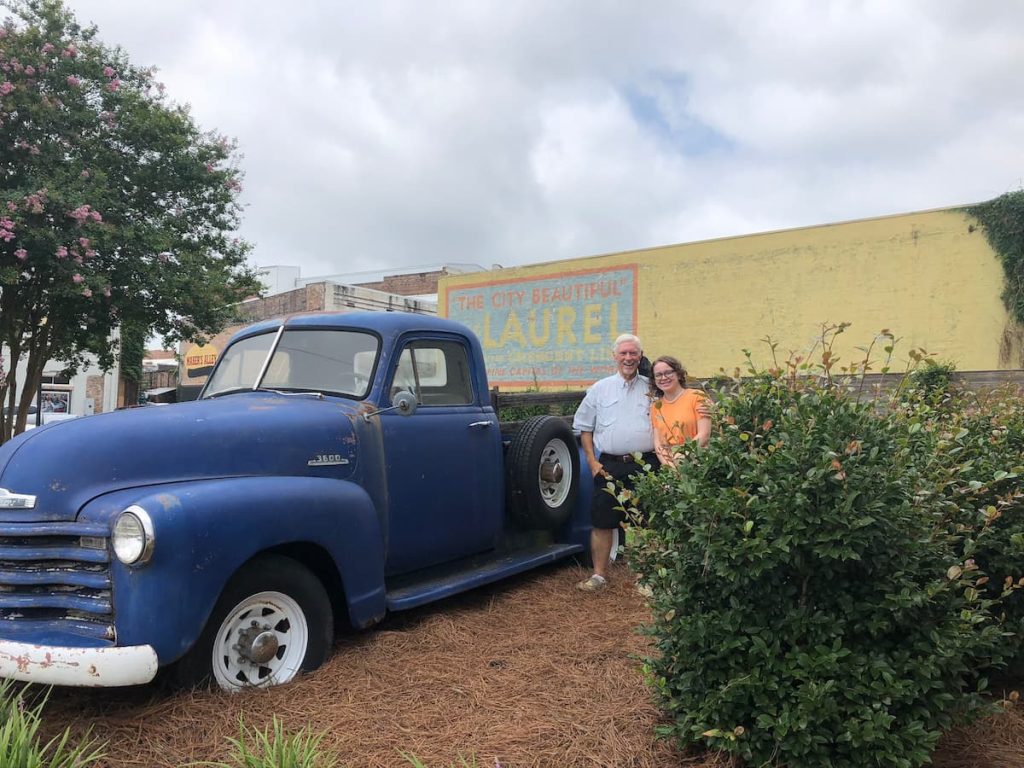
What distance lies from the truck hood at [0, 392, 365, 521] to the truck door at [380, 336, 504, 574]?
404 mm

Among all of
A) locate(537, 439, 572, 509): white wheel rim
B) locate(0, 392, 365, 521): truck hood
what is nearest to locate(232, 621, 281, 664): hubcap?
locate(0, 392, 365, 521): truck hood

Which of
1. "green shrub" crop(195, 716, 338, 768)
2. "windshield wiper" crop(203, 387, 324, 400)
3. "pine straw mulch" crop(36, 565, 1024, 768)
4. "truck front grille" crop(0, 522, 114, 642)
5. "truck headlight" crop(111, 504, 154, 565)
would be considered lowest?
"pine straw mulch" crop(36, 565, 1024, 768)

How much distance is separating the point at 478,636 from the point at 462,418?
4.22ft

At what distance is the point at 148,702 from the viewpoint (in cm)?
299

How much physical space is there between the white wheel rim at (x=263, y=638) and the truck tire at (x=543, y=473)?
187cm

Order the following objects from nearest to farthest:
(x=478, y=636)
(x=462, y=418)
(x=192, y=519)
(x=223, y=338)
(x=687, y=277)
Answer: (x=192, y=519), (x=478, y=636), (x=462, y=418), (x=687, y=277), (x=223, y=338)

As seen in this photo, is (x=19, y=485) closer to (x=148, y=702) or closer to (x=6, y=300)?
(x=148, y=702)

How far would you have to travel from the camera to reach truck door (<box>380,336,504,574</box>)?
4129mm

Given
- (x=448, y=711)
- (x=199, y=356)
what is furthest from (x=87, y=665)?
(x=199, y=356)

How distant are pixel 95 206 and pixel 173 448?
10316mm

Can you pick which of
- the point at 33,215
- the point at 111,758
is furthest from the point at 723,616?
the point at 33,215

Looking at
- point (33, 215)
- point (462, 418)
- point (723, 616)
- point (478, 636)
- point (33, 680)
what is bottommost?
point (478, 636)

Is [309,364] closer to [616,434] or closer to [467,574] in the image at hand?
[467,574]

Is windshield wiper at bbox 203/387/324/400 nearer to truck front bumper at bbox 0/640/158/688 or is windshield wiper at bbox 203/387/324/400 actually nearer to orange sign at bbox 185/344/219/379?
truck front bumper at bbox 0/640/158/688
